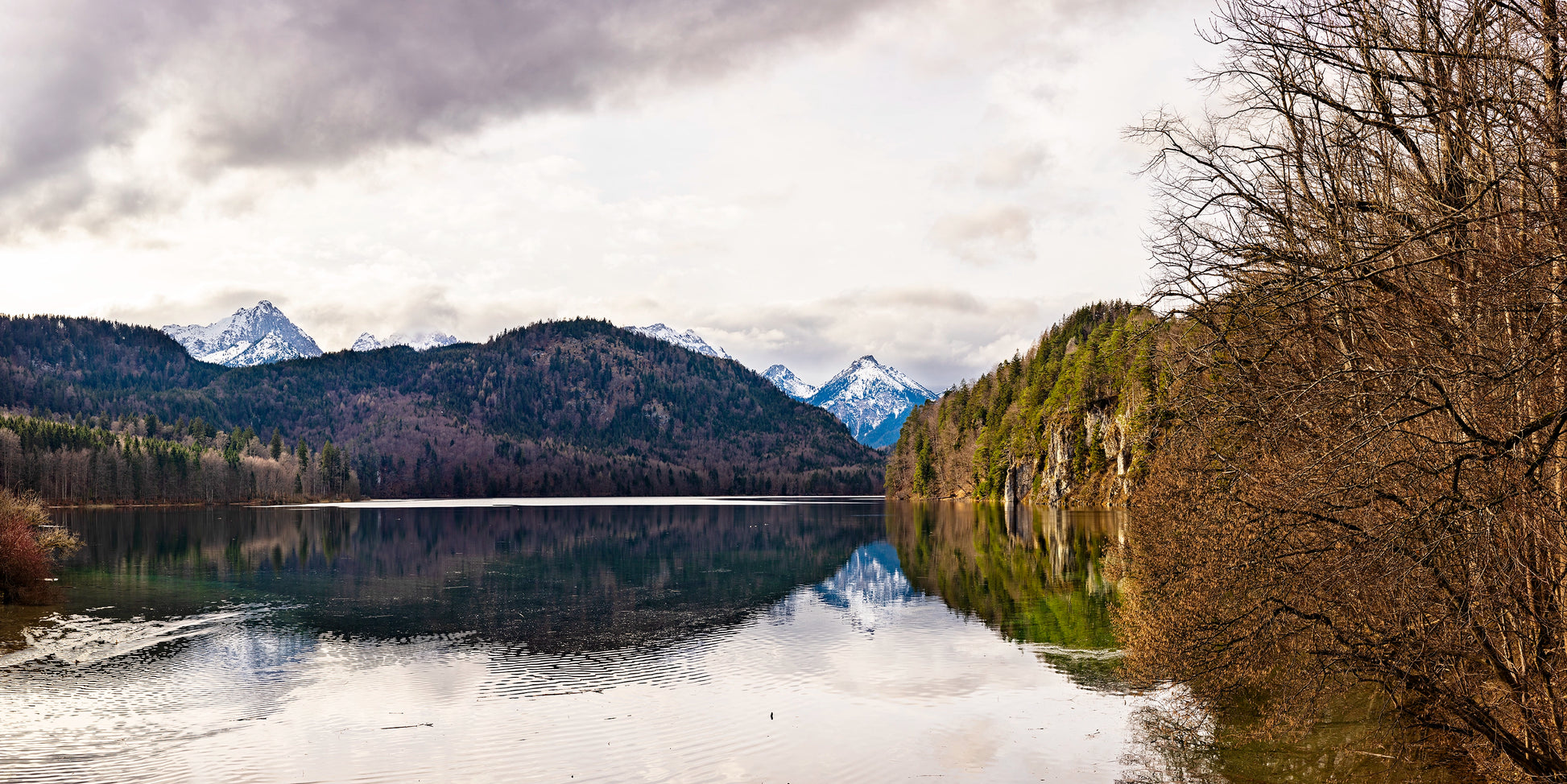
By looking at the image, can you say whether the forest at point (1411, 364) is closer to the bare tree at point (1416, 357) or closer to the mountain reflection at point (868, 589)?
the bare tree at point (1416, 357)

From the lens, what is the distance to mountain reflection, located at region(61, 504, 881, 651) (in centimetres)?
3616

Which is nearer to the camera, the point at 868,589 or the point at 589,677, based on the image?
the point at 589,677

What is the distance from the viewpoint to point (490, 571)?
54.5m

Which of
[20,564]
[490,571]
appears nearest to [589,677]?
[20,564]

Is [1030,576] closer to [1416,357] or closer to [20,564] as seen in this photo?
[1416,357]

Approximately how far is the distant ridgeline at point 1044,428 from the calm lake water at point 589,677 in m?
42.4

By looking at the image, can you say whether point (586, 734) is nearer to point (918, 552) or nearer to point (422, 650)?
point (422, 650)

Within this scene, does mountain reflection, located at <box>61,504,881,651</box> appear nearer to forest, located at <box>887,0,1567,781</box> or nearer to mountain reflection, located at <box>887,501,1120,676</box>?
mountain reflection, located at <box>887,501,1120,676</box>

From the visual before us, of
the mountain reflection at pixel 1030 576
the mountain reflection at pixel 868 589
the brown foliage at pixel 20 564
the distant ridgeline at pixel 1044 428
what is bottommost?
the mountain reflection at pixel 868 589

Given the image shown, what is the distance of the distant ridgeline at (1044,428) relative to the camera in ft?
344

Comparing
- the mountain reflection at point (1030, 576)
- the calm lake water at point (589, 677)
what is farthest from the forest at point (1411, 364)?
the mountain reflection at point (1030, 576)

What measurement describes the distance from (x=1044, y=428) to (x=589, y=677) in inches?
4354

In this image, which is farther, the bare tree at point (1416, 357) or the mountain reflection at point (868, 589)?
the mountain reflection at point (868, 589)

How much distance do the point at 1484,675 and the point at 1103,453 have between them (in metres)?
100
